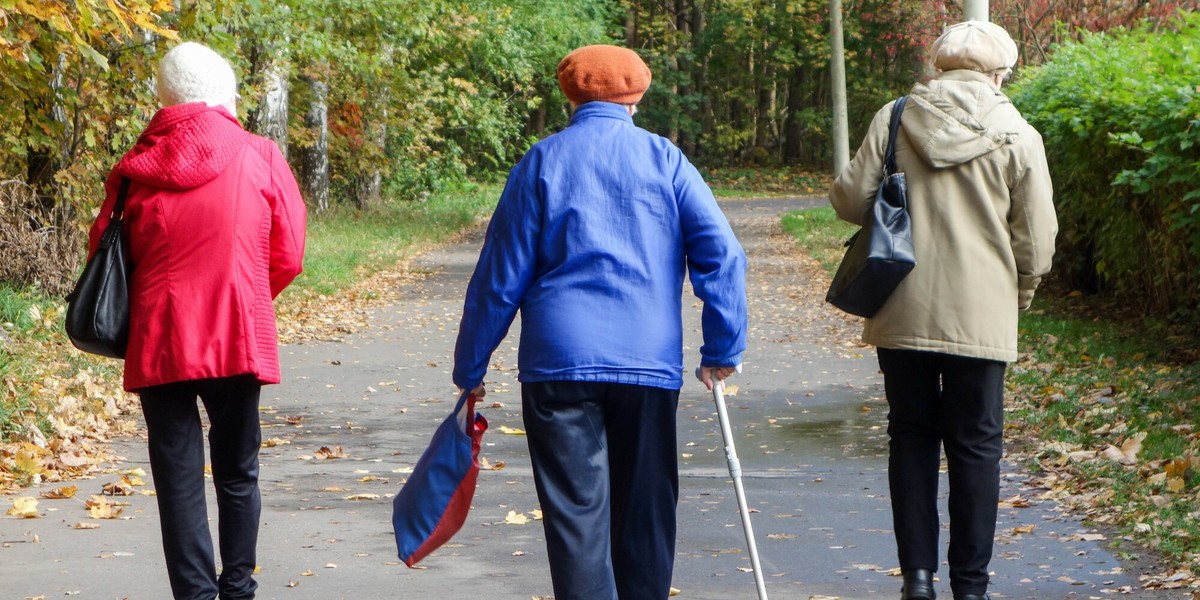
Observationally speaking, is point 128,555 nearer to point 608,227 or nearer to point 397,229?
point 608,227

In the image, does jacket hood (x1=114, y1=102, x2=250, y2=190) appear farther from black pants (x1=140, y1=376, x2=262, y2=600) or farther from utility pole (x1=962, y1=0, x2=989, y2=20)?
utility pole (x1=962, y1=0, x2=989, y2=20)

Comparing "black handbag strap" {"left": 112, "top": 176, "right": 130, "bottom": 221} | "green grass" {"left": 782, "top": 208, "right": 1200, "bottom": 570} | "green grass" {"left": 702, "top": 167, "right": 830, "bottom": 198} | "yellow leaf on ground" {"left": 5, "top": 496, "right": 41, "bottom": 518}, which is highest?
"black handbag strap" {"left": 112, "top": 176, "right": 130, "bottom": 221}

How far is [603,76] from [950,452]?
1750 millimetres

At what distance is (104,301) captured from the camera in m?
4.41

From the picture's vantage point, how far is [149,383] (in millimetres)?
4367

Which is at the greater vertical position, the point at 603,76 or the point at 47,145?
the point at 603,76

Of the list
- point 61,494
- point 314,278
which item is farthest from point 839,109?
point 61,494

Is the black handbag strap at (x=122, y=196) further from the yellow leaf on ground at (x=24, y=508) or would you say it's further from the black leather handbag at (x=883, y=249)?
the yellow leaf on ground at (x=24, y=508)

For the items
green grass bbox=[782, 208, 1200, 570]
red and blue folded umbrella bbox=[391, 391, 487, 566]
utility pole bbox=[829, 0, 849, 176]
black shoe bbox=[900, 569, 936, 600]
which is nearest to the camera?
red and blue folded umbrella bbox=[391, 391, 487, 566]

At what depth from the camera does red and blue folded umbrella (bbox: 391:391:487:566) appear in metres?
4.18

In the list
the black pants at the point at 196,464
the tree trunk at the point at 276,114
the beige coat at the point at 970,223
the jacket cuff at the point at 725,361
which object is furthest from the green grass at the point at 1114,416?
the tree trunk at the point at 276,114

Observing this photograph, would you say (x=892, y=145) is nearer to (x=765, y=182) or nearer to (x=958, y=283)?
(x=958, y=283)

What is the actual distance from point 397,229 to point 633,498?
23269 millimetres

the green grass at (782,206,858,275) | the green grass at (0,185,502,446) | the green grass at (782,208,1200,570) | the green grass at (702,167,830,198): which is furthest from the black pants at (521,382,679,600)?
the green grass at (702,167,830,198)
